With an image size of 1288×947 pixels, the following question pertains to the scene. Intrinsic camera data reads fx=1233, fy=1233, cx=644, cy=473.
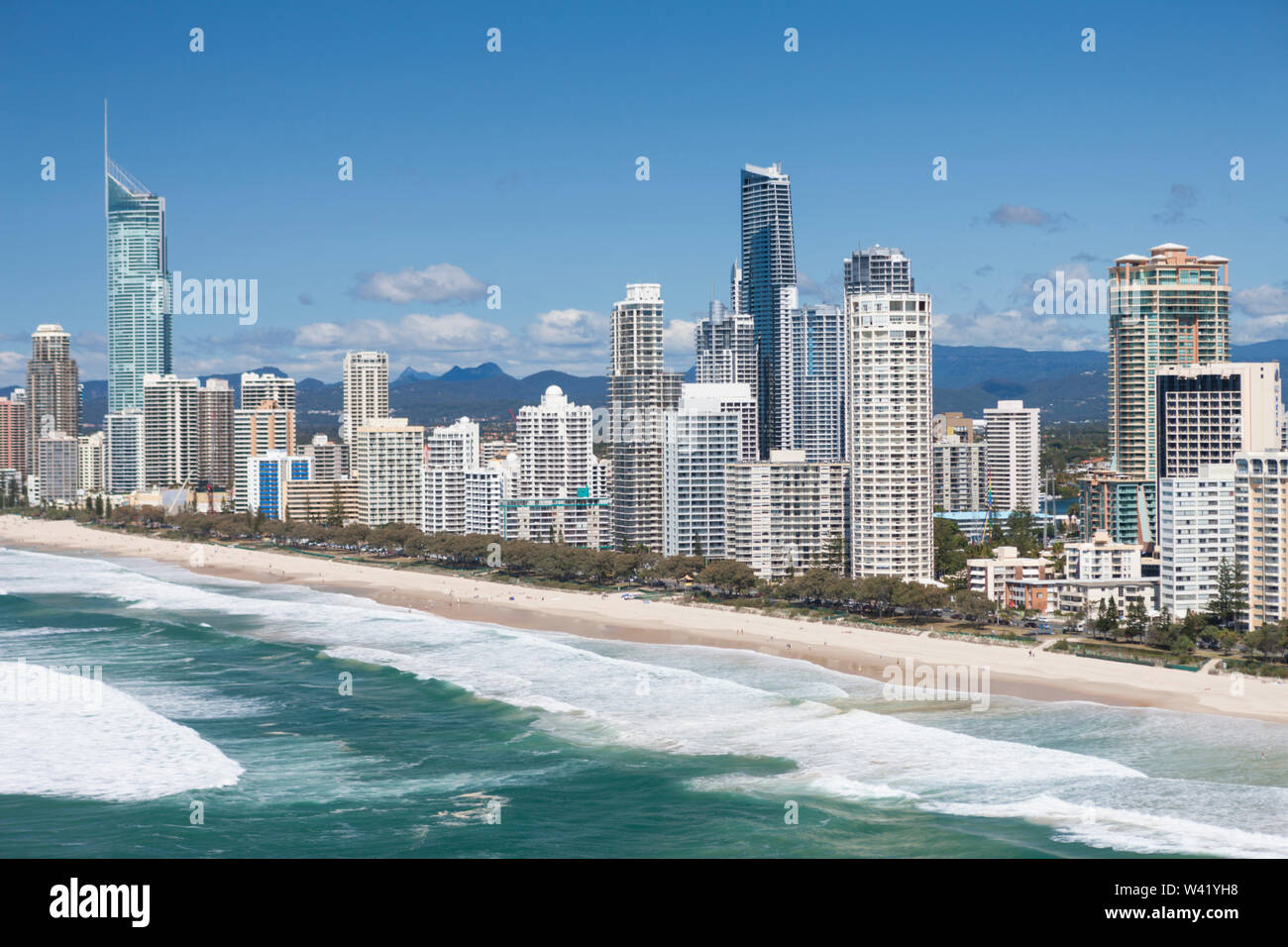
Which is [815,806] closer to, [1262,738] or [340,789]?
[340,789]

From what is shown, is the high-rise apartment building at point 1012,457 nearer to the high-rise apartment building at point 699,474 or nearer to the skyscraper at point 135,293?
the high-rise apartment building at point 699,474

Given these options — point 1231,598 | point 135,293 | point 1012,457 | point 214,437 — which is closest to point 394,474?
point 1012,457

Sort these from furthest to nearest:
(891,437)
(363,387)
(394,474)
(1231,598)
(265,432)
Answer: (265,432)
(363,387)
(394,474)
(891,437)
(1231,598)

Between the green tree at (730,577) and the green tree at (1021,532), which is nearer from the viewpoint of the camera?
the green tree at (730,577)

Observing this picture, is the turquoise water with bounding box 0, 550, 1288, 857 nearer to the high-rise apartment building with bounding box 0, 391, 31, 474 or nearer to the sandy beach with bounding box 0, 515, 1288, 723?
the sandy beach with bounding box 0, 515, 1288, 723

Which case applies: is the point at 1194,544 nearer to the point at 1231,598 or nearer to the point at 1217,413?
the point at 1231,598

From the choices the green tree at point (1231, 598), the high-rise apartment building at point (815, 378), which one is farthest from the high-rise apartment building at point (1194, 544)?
the high-rise apartment building at point (815, 378)

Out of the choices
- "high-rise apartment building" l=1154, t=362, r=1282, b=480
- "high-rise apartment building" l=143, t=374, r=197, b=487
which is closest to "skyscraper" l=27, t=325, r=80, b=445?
"high-rise apartment building" l=143, t=374, r=197, b=487
